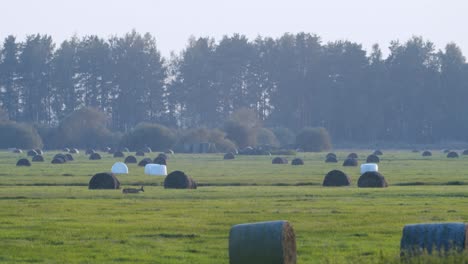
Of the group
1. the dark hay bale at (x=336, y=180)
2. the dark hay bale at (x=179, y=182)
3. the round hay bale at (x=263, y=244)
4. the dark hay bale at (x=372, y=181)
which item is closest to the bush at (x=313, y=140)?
the dark hay bale at (x=336, y=180)

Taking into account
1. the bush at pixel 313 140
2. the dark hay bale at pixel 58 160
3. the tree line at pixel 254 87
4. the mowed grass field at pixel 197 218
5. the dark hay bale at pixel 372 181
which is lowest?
the mowed grass field at pixel 197 218

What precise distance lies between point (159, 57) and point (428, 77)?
128ft

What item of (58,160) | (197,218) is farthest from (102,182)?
(58,160)

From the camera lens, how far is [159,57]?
175000 mm

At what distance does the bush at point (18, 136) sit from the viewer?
134 m

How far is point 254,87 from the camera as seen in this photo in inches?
6718

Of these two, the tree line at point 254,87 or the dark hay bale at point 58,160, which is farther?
the tree line at point 254,87

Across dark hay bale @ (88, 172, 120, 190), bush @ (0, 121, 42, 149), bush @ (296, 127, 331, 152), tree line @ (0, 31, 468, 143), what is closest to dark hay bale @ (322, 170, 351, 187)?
dark hay bale @ (88, 172, 120, 190)

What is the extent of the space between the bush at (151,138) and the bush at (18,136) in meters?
10.6

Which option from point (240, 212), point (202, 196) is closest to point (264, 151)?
point (202, 196)

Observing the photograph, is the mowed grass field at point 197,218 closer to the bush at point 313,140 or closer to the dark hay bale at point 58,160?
the dark hay bale at point 58,160

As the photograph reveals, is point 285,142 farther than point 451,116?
No

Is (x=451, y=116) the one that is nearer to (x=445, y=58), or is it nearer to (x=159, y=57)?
(x=445, y=58)

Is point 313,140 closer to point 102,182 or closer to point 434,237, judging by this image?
point 102,182
